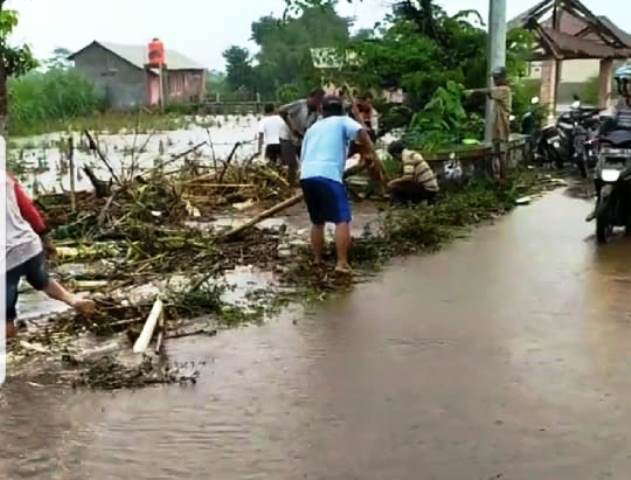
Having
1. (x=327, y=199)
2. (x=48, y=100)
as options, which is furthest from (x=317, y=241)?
(x=48, y=100)

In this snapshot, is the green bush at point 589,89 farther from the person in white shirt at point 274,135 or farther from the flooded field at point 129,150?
the person in white shirt at point 274,135

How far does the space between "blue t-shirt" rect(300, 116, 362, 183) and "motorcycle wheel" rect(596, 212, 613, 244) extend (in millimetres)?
3148

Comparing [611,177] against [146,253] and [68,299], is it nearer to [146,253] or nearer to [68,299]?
[146,253]

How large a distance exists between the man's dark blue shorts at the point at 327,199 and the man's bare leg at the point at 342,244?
0.07m

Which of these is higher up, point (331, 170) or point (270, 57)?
point (270, 57)

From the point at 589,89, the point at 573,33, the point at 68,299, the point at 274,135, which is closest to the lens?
the point at 68,299

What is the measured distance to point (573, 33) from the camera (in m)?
28.2

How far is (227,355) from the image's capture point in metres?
6.68

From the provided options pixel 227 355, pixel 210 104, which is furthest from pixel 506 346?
pixel 210 104

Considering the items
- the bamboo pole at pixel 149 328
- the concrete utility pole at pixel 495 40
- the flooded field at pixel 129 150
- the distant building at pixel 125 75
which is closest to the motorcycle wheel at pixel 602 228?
the bamboo pole at pixel 149 328

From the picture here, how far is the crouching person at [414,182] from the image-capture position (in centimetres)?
1323

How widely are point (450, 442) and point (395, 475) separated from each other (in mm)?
496

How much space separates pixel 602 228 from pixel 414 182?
Answer: 3021mm

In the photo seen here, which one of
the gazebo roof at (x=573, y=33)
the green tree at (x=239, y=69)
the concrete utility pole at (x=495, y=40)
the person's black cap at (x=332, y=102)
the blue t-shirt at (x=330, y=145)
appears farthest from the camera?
the green tree at (x=239, y=69)
